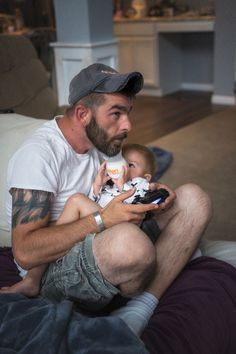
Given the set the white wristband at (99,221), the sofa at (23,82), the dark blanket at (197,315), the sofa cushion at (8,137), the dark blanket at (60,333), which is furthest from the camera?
the sofa at (23,82)

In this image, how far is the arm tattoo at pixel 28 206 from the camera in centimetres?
119

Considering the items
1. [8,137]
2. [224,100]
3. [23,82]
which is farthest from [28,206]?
[224,100]

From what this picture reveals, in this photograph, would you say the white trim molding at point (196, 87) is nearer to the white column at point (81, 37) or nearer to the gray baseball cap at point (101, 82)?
the white column at point (81, 37)

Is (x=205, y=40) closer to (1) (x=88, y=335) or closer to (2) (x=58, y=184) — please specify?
(2) (x=58, y=184)

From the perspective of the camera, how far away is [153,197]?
1.27 m

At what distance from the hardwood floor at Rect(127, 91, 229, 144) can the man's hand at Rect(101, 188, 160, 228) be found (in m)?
2.54

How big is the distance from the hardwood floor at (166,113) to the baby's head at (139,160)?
2056mm

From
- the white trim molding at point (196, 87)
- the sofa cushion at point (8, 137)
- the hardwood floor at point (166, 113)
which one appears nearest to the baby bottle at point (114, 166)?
the sofa cushion at point (8, 137)

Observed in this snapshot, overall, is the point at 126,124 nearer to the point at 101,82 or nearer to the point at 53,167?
the point at 101,82

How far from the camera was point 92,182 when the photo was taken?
148 cm

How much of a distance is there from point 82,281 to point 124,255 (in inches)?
5.8

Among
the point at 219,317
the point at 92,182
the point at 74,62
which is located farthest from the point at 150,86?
the point at 219,317

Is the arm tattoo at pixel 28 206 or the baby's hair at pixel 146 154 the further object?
the baby's hair at pixel 146 154

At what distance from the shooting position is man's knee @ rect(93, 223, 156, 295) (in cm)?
111
